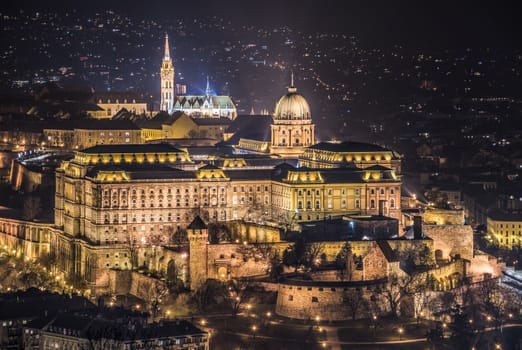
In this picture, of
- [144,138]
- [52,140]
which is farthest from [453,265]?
[52,140]

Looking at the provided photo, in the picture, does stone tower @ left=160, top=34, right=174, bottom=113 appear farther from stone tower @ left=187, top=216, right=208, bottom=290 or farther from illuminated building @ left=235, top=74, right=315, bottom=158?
stone tower @ left=187, top=216, right=208, bottom=290

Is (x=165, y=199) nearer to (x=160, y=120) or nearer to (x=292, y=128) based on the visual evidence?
(x=292, y=128)

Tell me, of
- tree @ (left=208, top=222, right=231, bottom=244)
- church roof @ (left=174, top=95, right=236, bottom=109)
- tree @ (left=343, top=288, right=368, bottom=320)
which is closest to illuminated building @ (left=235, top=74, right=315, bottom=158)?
tree @ (left=208, top=222, right=231, bottom=244)

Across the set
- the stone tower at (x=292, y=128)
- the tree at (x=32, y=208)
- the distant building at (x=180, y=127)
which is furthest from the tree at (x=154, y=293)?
the distant building at (x=180, y=127)

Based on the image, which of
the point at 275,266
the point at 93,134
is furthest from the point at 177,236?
the point at 93,134

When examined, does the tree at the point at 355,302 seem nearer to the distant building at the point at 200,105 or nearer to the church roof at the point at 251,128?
the church roof at the point at 251,128

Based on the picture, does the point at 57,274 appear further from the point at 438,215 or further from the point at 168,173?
the point at 438,215
